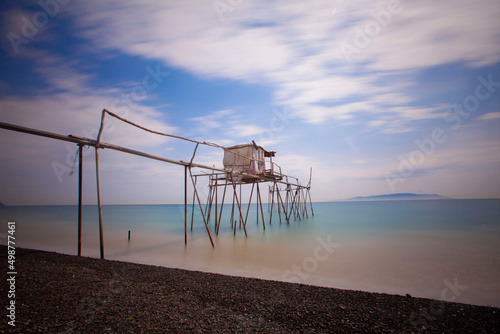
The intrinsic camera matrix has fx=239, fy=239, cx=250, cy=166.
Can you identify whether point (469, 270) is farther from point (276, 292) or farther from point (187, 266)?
point (187, 266)

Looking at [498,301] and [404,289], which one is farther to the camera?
[404,289]

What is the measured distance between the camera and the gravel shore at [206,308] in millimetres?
3367

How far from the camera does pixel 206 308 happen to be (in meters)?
3.96

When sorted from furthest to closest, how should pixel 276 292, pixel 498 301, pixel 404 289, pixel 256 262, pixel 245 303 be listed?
1. pixel 256 262
2. pixel 404 289
3. pixel 498 301
4. pixel 276 292
5. pixel 245 303

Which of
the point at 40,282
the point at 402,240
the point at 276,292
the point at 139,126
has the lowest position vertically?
the point at 402,240

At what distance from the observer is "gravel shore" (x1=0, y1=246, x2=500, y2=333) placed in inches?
→ 133

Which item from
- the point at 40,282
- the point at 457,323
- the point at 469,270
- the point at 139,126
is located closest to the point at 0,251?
the point at 40,282

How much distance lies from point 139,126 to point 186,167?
3.26 m

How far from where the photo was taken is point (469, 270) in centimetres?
805

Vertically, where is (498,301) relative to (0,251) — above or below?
below

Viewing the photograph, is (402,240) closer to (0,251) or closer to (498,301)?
(498,301)

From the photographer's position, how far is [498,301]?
18.2 feet

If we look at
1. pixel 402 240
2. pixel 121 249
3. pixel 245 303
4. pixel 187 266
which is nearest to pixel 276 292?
pixel 245 303

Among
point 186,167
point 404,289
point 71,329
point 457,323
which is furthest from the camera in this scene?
point 186,167
